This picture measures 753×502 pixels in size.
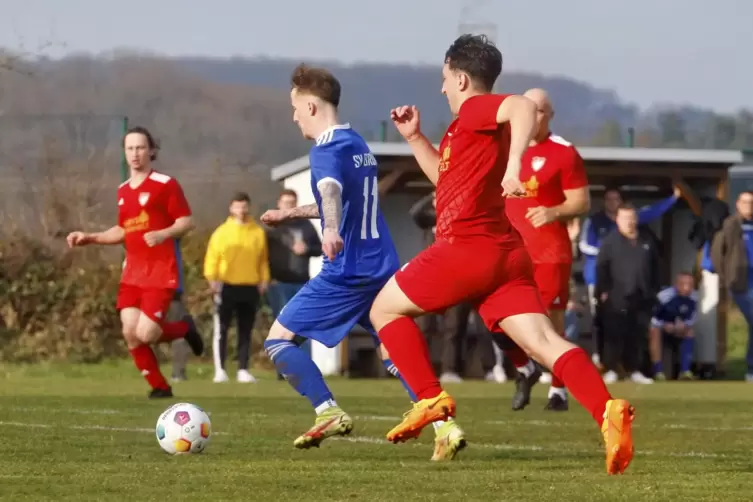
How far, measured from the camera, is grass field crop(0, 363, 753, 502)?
6.02 m

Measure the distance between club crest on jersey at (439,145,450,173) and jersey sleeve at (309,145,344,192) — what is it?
0.52 m

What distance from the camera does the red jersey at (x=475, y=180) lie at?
6961 mm

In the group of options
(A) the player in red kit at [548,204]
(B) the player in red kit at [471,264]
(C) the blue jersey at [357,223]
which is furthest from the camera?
(A) the player in red kit at [548,204]

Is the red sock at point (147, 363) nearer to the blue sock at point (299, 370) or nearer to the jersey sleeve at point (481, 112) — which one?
the blue sock at point (299, 370)

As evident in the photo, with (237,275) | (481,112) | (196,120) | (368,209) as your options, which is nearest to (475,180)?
(481,112)

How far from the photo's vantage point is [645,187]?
2241cm

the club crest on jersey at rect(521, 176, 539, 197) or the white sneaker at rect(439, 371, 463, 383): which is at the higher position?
the club crest on jersey at rect(521, 176, 539, 197)

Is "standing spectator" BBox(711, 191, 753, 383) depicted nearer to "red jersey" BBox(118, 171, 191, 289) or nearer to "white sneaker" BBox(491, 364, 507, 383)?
"white sneaker" BBox(491, 364, 507, 383)

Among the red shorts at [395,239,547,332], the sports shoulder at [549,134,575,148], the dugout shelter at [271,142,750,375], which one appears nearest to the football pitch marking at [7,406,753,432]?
the sports shoulder at [549,134,575,148]

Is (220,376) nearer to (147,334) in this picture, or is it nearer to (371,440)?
(147,334)

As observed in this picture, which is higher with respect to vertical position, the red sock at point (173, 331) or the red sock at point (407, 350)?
the red sock at point (407, 350)

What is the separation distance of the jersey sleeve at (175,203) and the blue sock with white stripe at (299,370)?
4.40 m

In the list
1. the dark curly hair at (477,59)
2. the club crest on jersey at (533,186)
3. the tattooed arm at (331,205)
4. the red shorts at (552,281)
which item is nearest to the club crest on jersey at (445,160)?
the dark curly hair at (477,59)

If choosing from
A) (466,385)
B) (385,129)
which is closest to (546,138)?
(466,385)
